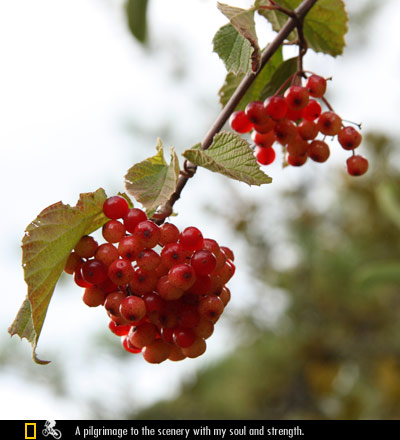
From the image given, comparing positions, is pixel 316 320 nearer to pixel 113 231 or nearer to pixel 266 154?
pixel 266 154

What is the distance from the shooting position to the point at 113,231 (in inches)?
18.1

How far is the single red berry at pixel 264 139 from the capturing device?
59cm

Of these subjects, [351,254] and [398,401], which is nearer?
[398,401]

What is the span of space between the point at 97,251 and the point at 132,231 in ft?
0.12

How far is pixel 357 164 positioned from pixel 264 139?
115 millimetres

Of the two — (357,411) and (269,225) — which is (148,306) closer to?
(357,411)

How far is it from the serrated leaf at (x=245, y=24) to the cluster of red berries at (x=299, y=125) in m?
0.08

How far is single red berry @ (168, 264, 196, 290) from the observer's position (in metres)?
0.42

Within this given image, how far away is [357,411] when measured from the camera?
126 inches
